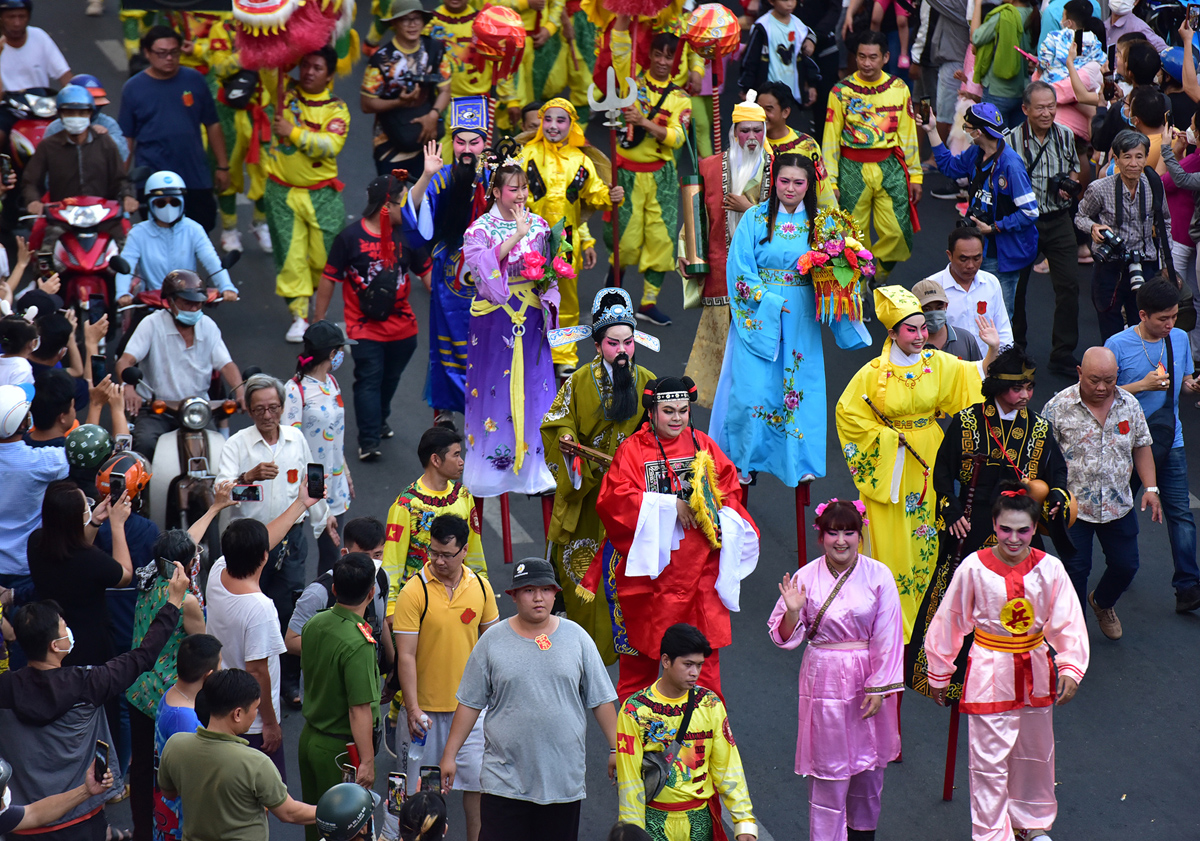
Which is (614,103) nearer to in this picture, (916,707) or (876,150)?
(876,150)

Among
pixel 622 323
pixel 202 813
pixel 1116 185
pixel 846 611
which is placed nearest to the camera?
pixel 202 813

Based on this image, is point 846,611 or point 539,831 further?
point 846,611

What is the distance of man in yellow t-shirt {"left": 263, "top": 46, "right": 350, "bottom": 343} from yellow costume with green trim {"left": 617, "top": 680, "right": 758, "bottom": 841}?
6.18m

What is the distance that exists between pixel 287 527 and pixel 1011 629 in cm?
326

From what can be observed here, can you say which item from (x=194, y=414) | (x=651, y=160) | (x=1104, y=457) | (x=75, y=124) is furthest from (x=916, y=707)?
(x=75, y=124)

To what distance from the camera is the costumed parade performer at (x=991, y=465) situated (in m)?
6.75

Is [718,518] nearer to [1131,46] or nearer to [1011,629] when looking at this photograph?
[1011,629]

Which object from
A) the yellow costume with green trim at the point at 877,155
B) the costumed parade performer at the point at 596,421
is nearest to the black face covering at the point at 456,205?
the costumed parade performer at the point at 596,421

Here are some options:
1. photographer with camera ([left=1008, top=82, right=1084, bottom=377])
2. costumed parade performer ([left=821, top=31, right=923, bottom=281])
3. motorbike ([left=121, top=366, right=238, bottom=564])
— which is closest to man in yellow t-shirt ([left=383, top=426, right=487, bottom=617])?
motorbike ([left=121, top=366, right=238, bottom=564])

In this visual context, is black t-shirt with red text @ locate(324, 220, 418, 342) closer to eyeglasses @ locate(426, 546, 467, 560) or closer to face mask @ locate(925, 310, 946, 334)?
face mask @ locate(925, 310, 946, 334)

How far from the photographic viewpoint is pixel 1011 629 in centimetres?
613

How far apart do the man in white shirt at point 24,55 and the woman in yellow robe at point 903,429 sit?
708 cm

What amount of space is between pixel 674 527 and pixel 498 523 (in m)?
2.88

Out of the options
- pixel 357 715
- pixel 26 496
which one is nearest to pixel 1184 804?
pixel 357 715
